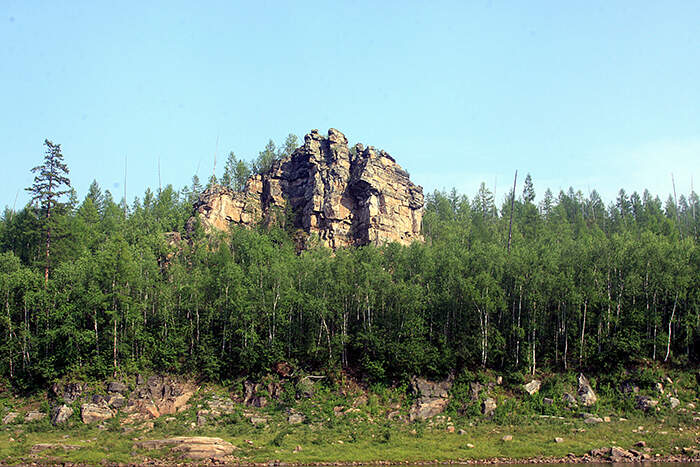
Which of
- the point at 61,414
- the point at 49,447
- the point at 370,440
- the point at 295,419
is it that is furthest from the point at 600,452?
the point at 61,414

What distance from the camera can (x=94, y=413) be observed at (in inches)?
1654

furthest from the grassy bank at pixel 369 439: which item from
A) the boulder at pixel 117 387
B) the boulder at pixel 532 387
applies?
the boulder at pixel 117 387

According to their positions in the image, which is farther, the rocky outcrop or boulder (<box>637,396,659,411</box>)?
the rocky outcrop

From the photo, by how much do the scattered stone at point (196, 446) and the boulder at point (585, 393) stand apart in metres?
26.7

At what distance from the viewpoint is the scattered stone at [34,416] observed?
41719 mm

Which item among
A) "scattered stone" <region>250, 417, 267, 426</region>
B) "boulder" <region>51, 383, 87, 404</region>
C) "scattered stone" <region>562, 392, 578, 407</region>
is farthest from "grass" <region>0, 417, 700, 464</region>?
"boulder" <region>51, 383, 87, 404</region>

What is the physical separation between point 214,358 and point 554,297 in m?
30.5

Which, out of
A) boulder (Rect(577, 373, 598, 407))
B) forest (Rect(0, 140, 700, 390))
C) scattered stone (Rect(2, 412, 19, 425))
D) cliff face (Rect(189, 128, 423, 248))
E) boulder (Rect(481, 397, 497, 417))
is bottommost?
scattered stone (Rect(2, 412, 19, 425))

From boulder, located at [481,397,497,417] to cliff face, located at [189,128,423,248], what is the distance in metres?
37.5

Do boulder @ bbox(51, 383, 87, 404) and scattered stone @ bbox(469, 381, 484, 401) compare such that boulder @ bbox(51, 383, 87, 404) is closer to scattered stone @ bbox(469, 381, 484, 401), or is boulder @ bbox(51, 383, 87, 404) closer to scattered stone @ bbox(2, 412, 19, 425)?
scattered stone @ bbox(2, 412, 19, 425)

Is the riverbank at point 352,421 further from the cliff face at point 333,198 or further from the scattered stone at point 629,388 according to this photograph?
the cliff face at point 333,198

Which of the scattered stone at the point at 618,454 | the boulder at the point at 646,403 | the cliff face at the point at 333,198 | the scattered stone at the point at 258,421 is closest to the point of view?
the scattered stone at the point at 618,454

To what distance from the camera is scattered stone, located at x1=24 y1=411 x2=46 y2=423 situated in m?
41.7

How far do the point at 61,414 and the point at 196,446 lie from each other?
13749mm
